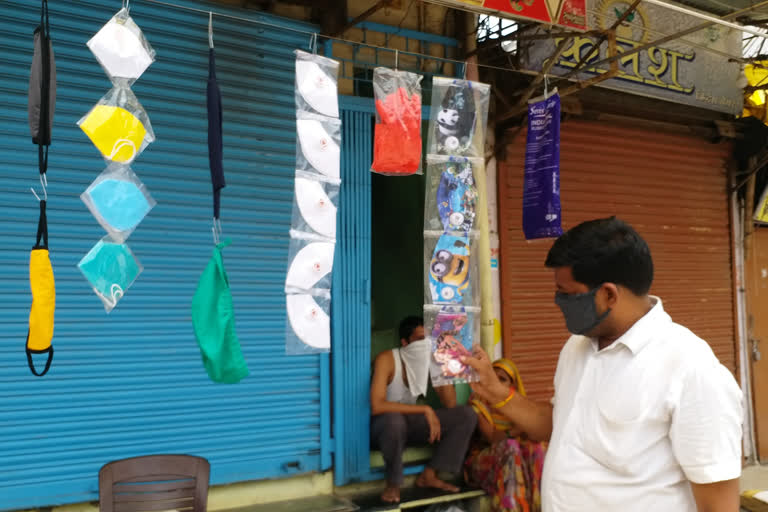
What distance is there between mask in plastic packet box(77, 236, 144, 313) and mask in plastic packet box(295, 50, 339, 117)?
1.04 metres

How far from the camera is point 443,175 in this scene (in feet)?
12.0

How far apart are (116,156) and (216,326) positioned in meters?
0.79

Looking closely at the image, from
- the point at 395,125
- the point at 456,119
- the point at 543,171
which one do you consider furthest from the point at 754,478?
the point at 395,125

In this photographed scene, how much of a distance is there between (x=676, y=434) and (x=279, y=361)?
117 inches

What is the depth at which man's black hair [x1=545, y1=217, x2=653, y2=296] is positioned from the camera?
1949mm

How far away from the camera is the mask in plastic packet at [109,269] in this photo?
272 cm

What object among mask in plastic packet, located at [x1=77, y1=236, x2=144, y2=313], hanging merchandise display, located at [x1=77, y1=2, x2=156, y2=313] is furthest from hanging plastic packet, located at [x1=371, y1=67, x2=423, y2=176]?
mask in plastic packet, located at [x1=77, y1=236, x2=144, y2=313]

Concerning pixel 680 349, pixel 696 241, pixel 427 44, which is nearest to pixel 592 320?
pixel 680 349

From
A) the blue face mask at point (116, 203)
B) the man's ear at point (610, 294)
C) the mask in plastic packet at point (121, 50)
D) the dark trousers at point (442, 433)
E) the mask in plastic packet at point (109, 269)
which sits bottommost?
the dark trousers at point (442, 433)

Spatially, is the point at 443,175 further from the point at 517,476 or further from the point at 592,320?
the point at 517,476

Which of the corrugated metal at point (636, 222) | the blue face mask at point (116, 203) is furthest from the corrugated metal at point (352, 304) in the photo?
the blue face mask at point (116, 203)

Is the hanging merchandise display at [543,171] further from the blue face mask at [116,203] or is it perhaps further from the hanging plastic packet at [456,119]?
the blue face mask at [116,203]

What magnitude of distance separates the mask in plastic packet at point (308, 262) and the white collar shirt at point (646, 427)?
1.42 m

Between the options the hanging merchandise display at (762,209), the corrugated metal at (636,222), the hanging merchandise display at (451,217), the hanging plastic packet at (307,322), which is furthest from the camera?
the hanging merchandise display at (762,209)
